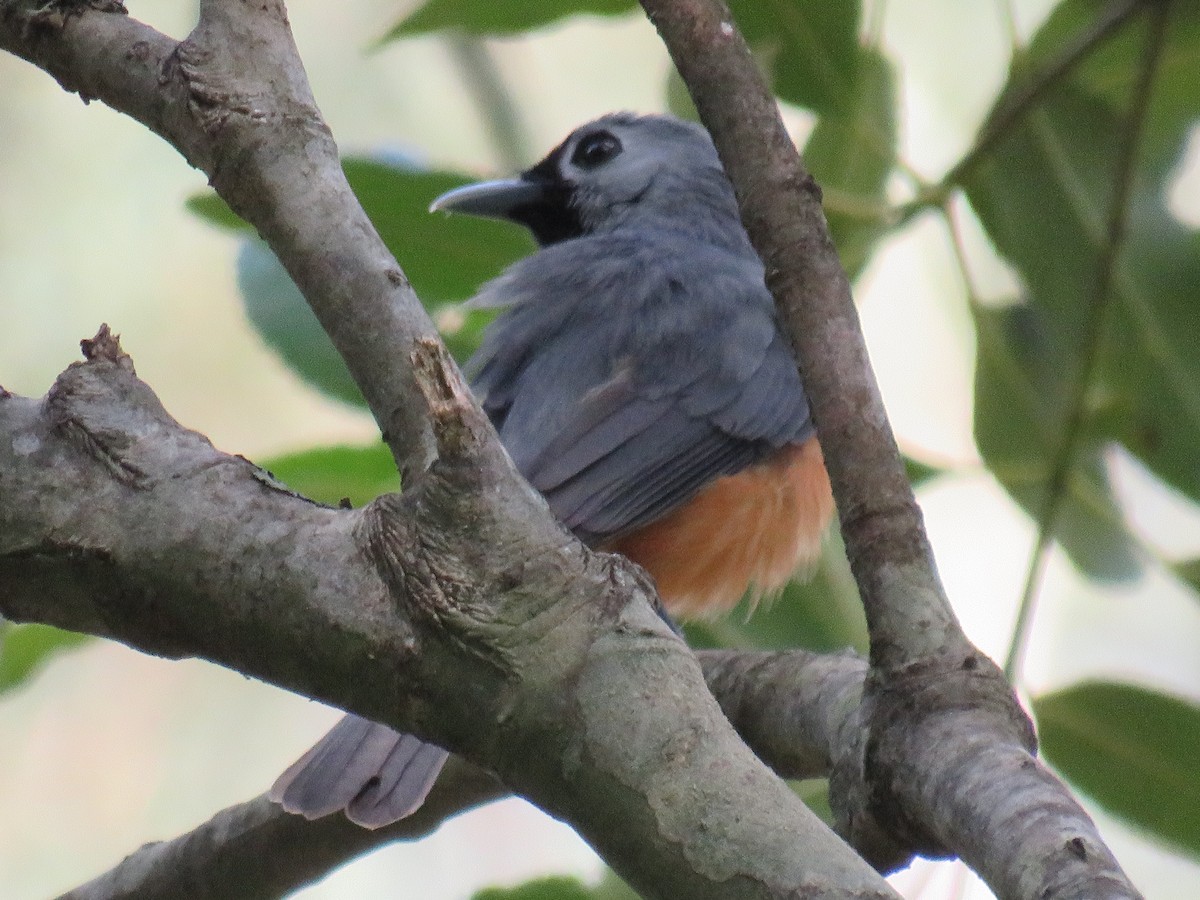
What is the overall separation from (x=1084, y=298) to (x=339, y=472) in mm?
1882

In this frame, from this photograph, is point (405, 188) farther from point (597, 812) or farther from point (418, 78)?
point (418, 78)

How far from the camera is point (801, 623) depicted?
13.6 ft

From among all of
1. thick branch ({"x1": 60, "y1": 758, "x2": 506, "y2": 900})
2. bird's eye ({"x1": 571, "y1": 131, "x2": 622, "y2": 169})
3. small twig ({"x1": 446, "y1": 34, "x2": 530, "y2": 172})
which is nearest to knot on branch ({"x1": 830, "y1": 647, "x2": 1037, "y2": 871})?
thick branch ({"x1": 60, "y1": 758, "x2": 506, "y2": 900})

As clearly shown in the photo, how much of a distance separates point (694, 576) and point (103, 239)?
5269 mm

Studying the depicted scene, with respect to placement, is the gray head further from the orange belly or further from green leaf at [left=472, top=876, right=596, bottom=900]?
green leaf at [left=472, top=876, right=596, bottom=900]

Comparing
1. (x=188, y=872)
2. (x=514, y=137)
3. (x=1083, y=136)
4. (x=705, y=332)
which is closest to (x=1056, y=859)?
(x=188, y=872)

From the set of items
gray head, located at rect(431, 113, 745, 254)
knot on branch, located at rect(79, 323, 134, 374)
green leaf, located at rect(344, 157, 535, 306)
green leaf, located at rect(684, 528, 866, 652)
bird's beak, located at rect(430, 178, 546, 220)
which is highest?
gray head, located at rect(431, 113, 745, 254)

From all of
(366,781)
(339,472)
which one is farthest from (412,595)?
(339,472)

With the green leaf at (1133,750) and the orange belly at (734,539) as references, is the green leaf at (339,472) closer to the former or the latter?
the orange belly at (734,539)

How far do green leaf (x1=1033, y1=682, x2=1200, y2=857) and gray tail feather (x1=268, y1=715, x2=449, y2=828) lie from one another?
4.54ft

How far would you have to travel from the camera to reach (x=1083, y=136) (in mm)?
3963

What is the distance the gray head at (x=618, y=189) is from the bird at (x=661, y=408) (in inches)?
10.6

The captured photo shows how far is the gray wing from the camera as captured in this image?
4.17 metres

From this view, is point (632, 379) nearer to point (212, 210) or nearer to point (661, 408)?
point (661, 408)
